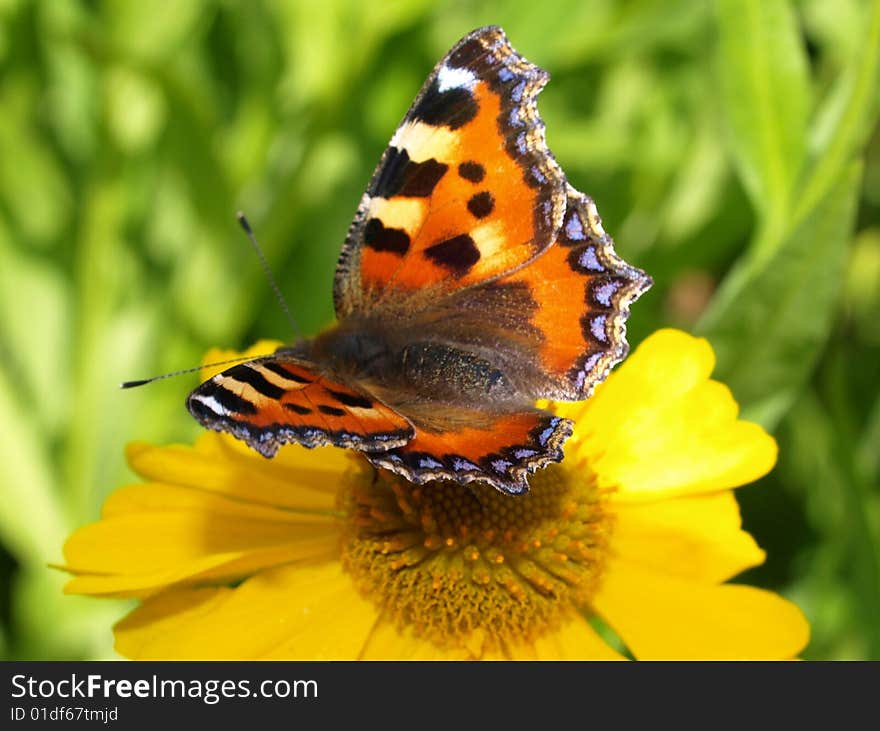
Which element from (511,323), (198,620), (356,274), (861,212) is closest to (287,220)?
(356,274)

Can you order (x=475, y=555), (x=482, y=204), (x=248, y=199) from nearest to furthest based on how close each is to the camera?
1. (x=475, y=555)
2. (x=482, y=204)
3. (x=248, y=199)

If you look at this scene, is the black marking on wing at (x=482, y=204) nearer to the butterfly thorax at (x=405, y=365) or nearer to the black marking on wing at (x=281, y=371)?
the butterfly thorax at (x=405, y=365)

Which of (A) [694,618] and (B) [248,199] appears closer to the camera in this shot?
(A) [694,618]

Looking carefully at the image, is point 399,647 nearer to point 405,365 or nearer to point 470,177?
point 405,365

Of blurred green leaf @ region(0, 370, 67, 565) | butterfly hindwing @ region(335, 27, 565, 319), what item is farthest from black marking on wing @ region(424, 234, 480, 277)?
blurred green leaf @ region(0, 370, 67, 565)

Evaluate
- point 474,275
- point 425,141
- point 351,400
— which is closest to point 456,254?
point 474,275

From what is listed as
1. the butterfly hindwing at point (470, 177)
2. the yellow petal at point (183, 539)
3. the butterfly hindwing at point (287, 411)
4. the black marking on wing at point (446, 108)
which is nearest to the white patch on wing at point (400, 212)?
the butterfly hindwing at point (470, 177)

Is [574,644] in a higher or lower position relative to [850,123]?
lower

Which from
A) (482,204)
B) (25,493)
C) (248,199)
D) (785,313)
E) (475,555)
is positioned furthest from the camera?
(248,199)

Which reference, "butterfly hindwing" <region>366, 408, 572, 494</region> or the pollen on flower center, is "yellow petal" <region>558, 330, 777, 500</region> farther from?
"butterfly hindwing" <region>366, 408, 572, 494</region>
